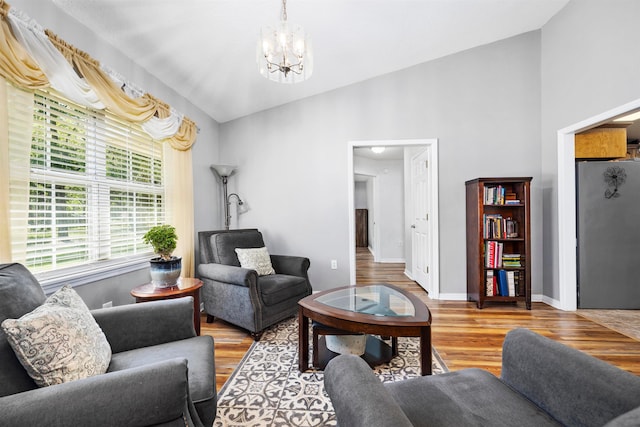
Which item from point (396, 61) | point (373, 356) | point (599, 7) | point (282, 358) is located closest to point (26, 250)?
point (282, 358)

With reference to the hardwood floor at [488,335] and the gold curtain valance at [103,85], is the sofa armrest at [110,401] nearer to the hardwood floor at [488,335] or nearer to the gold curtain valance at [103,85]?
the hardwood floor at [488,335]

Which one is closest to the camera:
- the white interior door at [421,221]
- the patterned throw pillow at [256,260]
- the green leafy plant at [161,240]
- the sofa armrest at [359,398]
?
the sofa armrest at [359,398]

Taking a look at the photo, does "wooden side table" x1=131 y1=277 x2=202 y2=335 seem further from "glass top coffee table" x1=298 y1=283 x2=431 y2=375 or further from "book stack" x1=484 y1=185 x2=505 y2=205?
"book stack" x1=484 y1=185 x2=505 y2=205

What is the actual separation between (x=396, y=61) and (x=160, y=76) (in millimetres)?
2522

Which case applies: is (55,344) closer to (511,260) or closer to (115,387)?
(115,387)

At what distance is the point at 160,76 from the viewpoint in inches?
104

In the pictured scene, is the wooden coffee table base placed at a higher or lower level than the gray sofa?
lower

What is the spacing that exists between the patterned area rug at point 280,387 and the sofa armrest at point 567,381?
3.04ft

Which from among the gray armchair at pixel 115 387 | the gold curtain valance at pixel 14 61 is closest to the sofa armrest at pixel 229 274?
the gray armchair at pixel 115 387

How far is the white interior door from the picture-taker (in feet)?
12.3

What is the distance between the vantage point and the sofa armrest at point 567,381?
82cm

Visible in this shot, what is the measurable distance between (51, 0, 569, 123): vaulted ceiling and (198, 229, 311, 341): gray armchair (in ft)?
5.22

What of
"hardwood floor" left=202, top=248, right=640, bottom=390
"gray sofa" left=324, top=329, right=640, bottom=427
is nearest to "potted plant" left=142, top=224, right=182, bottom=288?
"hardwood floor" left=202, top=248, right=640, bottom=390

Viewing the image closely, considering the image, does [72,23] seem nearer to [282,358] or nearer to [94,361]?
[94,361]
